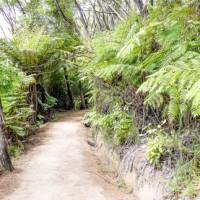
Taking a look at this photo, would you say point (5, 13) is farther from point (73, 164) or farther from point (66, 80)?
point (73, 164)

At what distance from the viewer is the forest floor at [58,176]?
16.1ft

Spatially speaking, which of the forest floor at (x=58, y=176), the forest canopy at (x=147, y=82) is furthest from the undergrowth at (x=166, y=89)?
the forest floor at (x=58, y=176)

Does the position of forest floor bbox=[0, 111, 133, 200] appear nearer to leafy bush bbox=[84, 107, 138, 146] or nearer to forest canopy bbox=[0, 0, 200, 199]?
forest canopy bbox=[0, 0, 200, 199]

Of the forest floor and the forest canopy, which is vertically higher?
the forest canopy

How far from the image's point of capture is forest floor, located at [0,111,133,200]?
491cm

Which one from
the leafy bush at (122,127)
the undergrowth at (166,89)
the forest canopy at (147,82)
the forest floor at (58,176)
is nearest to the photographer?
the undergrowth at (166,89)

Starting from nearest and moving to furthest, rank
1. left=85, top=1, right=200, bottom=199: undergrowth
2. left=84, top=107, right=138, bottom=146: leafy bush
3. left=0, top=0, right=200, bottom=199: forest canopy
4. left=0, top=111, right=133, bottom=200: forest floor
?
left=85, top=1, right=200, bottom=199: undergrowth
left=0, top=0, right=200, bottom=199: forest canopy
left=0, top=111, right=133, bottom=200: forest floor
left=84, top=107, right=138, bottom=146: leafy bush

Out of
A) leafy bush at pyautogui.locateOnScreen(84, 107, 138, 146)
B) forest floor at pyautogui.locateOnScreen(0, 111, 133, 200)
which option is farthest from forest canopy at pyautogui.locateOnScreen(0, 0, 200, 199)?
forest floor at pyautogui.locateOnScreen(0, 111, 133, 200)

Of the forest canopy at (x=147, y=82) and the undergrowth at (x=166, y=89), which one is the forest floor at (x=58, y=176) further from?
the undergrowth at (x=166, y=89)

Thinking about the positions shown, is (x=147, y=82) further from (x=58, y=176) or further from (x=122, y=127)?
(x=58, y=176)

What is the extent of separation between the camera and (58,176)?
19.1ft

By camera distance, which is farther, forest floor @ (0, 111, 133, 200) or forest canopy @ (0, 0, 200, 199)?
forest floor @ (0, 111, 133, 200)

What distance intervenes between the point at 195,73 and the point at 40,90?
42.7 feet

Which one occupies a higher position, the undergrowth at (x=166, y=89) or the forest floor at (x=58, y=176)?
the undergrowth at (x=166, y=89)
